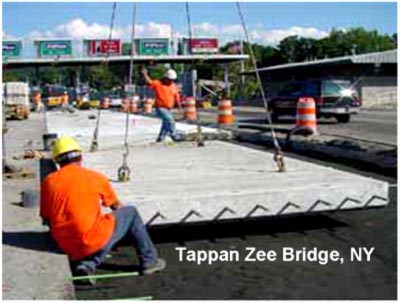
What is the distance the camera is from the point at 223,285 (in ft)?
20.3

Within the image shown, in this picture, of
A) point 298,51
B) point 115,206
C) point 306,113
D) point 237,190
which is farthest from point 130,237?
point 298,51

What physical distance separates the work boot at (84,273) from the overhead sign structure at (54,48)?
71760 millimetres

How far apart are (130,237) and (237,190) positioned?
151 cm

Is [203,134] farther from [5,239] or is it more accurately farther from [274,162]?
[5,239]

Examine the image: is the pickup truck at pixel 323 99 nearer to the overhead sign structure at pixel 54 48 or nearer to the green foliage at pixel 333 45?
the overhead sign structure at pixel 54 48

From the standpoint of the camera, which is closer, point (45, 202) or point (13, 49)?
point (45, 202)

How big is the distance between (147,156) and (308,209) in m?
4.76

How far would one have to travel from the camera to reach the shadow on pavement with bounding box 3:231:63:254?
7.11 metres

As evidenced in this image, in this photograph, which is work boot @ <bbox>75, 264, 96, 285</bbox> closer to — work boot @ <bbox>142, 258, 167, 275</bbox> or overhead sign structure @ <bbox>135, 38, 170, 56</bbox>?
work boot @ <bbox>142, 258, 167, 275</bbox>

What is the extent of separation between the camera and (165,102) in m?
15.9

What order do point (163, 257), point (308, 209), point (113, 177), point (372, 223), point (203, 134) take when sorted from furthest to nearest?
1. point (203, 134)
2. point (113, 177)
3. point (372, 223)
4. point (308, 209)
5. point (163, 257)

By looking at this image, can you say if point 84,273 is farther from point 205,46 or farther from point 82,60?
point 205,46

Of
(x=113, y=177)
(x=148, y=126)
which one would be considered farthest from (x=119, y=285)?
(x=148, y=126)

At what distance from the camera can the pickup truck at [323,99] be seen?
29.8m
